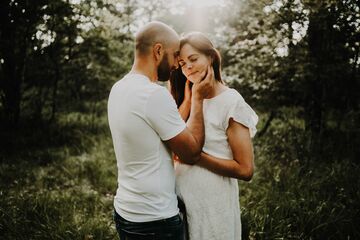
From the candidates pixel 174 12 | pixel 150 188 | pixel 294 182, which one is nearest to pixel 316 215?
pixel 294 182

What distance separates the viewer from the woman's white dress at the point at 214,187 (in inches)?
83.5

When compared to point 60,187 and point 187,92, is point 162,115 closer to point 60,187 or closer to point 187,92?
point 187,92

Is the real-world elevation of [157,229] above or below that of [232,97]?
below

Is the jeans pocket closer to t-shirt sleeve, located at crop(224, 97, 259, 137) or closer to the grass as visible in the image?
t-shirt sleeve, located at crop(224, 97, 259, 137)

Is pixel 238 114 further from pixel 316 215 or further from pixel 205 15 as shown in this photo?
pixel 205 15

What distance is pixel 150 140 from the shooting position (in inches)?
75.0

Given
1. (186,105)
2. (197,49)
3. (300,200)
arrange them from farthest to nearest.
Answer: (300,200), (186,105), (197,49)

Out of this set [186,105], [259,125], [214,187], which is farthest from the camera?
[259,125]

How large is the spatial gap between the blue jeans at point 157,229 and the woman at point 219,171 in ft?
0.57

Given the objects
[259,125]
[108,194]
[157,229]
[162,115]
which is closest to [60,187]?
[108,194]

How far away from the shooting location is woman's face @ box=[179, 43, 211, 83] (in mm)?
2271

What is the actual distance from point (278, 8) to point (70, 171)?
4.46 meters

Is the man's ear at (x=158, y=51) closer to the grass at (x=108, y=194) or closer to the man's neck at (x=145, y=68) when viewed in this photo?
the man's neck at (x=145, y=68)

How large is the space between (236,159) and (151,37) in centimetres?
86
